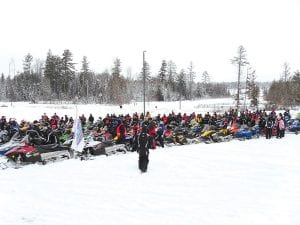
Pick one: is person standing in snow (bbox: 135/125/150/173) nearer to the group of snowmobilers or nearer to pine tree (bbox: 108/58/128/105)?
the group of snowmobilers

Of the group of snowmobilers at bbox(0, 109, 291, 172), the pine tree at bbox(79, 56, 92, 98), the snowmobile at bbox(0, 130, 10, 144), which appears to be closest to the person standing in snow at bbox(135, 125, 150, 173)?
the group of snowmobilers at bbox(0, 109, 291, 172)

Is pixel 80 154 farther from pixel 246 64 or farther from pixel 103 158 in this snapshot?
pixel 246 64

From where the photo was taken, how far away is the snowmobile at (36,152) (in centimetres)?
1073

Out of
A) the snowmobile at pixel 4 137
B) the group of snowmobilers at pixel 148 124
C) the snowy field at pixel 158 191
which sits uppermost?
the group of snowmobilers at pixel 148 124

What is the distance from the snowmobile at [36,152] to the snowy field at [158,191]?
0.30 metres

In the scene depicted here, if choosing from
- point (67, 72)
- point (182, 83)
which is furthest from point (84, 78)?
point (182, 83)

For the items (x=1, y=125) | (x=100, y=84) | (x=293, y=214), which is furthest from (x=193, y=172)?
(x=100, y=84)

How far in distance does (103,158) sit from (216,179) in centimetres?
453

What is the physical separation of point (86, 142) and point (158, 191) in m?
5.55

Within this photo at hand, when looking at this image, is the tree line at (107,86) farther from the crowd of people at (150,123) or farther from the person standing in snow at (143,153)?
the person standing in snow at (143,153)

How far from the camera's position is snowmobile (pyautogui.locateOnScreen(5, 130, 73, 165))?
35.2 feet

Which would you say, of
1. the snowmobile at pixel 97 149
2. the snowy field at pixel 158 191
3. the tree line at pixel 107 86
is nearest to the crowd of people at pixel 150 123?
the snowmobile at pixel 97 149

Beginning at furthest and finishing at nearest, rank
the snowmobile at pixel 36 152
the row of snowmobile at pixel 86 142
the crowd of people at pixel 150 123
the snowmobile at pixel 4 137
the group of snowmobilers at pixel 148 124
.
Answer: the crowd of people at pixel 150 123
the snowmobile at pixel 4 137
the group of snowmobilers at pixel 148 124
the row of snowmobile at pixel 86 142
the snowmobile at pixel 36 152

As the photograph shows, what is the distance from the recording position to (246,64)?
5241 centimetres
